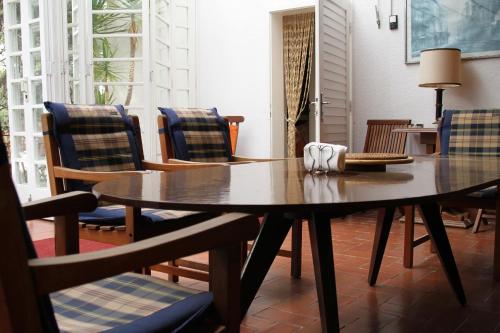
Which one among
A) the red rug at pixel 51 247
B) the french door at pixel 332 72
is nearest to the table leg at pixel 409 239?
the french door at pixel 332 72

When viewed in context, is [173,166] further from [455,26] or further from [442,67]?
[455,26]

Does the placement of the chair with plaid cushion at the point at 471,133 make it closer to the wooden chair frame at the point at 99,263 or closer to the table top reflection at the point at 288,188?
the table top reflection at the point at 288,188

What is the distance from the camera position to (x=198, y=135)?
2.99m

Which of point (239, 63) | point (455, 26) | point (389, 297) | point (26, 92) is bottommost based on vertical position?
point (389, 297)

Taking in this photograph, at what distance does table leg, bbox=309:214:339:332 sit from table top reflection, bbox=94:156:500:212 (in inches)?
5.0

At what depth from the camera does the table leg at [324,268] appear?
149 cm

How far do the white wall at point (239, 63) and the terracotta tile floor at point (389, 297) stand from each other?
2484mm

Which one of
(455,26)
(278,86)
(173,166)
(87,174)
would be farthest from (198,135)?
(455,26)

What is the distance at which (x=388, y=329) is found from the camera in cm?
205

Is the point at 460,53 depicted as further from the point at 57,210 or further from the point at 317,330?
the point at 57,210

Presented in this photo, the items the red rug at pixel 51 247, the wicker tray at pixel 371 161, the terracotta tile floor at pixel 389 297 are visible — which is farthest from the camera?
the red rug at pixel 51 247

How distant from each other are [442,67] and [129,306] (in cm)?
396

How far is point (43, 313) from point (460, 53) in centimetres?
450

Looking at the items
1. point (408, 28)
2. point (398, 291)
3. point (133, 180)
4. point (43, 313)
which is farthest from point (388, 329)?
point (408, 28)
